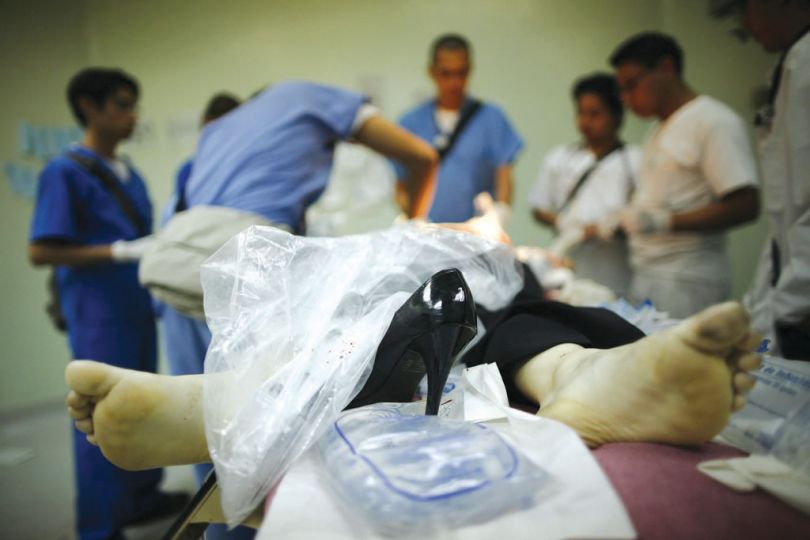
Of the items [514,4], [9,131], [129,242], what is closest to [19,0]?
[9,131]

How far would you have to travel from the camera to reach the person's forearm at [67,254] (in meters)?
1.15

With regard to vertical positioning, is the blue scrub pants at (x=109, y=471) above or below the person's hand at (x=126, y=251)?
below

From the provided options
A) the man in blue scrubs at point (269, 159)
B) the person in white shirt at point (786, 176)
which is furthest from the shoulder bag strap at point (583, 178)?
the man in blue scrubs at point (269, 159)

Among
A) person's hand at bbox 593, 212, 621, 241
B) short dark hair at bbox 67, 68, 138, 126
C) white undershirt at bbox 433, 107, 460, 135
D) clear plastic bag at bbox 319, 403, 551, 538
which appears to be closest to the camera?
clear plastic bag at bbox 319, 403, 551, 538

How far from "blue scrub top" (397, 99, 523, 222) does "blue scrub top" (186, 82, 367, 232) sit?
2.77 feet

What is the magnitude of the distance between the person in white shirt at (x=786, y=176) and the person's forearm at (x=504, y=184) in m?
0.88

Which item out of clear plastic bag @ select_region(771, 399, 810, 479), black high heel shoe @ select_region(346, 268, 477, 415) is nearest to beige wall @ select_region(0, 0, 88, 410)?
black high heel shoe @ select_region(346, 268, 477, 415)

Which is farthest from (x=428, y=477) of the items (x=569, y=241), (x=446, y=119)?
(x=446, y=119)

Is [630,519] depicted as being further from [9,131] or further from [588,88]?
[9,131]

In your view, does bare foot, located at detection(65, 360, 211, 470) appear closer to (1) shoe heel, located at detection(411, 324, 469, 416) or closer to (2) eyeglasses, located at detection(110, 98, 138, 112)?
(1) shoe heel, located at detection(411, 324, 469, 416)

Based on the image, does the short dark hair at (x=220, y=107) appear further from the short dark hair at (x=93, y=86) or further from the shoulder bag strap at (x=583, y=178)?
the shoulder bag strap at (x=583, y=178)

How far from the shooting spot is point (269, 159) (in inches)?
34.0

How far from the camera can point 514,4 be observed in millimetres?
2102

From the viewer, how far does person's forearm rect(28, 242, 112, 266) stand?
1146 millimetres
